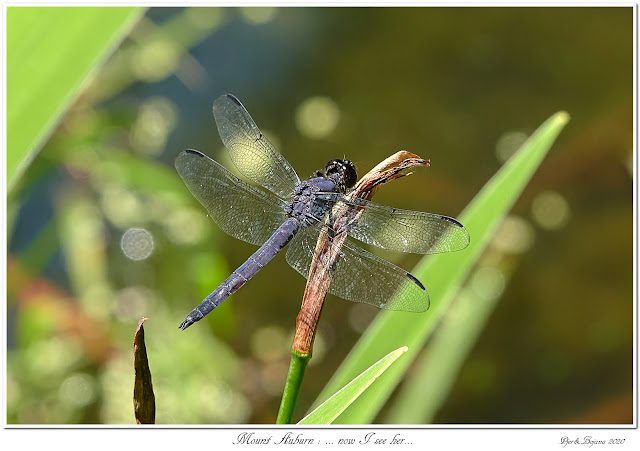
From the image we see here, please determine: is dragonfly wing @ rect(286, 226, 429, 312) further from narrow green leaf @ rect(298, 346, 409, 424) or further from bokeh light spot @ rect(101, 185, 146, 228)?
bokeh light spot @ rect(101, 185, 146, 228)

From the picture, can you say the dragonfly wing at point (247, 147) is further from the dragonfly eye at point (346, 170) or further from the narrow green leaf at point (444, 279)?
the narrow green leaf at point (444, 279)

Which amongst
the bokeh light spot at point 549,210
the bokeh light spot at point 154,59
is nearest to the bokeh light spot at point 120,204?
the bokeh light spot at point 154,59

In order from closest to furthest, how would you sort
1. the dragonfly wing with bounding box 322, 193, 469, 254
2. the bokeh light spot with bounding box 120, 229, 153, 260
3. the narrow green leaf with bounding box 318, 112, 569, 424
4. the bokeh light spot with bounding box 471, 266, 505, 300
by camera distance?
the narrow green leaf with bounding box 318, 112, 569, 424, the dragonfly wing with bounding box 322, 193, 469, 254, the bokeh light spot with bounding box 471, 266, 505, 300, the bokeh light spot with bounding box 120, 229, 153, 260

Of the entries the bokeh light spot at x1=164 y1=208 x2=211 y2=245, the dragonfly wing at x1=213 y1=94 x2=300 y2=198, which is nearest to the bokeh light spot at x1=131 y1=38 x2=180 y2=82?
the bokeh light spot at x1=164 y1=208 x2=211 y2=245

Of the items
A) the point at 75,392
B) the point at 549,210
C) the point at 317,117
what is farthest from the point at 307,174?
the point at 75,392

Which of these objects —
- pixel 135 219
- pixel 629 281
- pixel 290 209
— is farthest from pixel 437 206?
pixel 290 209

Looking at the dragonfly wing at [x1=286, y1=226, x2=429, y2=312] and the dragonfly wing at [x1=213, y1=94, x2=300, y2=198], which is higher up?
the dragonfly wing at [x1=213, y1=94, x2=300, y2=198]

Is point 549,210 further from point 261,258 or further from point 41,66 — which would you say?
point 41,66
